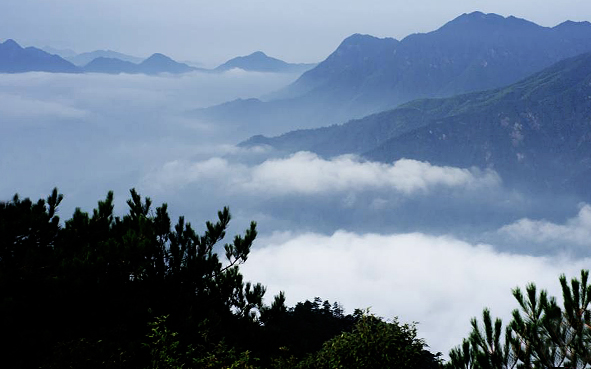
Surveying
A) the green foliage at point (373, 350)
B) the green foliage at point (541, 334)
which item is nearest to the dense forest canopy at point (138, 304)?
the green foliage at point (373, 350)

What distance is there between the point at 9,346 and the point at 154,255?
5524 millimetres

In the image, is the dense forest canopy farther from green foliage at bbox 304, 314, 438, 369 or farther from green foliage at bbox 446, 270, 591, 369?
→ green foliage at bbox 446, 270, 591, 369

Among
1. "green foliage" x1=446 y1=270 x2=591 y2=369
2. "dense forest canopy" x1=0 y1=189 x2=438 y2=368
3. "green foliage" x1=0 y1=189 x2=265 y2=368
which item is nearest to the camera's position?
"green foliage" x1=446 y1=270 x2=591 y2=369

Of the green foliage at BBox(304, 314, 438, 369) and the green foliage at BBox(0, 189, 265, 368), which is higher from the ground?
the green foliage at BBox(0, 189, 265, 368)

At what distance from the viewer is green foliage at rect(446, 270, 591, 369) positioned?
937cm

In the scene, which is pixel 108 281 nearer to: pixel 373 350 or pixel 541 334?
pixel 373 350

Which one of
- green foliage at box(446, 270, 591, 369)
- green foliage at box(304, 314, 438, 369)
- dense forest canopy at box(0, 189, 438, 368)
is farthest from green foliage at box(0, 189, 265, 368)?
green foliage at box(446, 270, 591, 369)

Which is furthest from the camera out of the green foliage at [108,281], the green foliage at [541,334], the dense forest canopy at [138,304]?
the green foliage at [108,281]

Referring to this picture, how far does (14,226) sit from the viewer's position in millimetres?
14766

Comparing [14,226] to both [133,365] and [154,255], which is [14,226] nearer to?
[154,255]

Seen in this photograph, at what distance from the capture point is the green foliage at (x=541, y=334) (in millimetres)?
9367

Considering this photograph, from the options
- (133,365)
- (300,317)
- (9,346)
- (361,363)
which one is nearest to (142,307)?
(133,365)

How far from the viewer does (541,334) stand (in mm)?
9594

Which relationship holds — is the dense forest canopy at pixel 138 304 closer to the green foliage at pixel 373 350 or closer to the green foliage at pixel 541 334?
the green foliage at pixel 373 350
